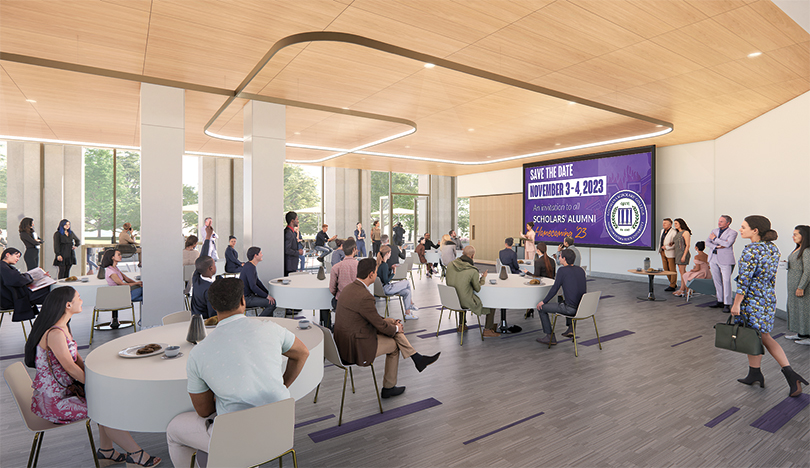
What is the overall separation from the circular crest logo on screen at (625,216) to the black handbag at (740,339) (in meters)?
7.57

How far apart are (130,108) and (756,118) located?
12.0 meters

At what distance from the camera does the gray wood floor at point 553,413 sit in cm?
302

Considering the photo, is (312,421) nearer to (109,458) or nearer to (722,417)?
(109,458)

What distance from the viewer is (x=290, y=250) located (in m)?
7.43

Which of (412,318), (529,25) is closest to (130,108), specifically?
(412,318)

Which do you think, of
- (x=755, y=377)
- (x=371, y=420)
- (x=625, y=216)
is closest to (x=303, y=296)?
(x=371, y=420)

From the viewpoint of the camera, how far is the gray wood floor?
302 centimetres

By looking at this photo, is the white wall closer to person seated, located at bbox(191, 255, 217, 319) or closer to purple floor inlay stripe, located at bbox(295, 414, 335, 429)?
purple floor inlay stripe, located at bbox(295, 414, 335, 429)

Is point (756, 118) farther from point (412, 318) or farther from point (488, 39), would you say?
point (412, 318)

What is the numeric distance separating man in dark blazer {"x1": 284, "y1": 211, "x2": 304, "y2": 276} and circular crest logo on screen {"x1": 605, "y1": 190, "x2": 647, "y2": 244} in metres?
8.73

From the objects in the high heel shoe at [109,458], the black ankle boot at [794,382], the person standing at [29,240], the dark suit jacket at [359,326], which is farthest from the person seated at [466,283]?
the person standing at [29,240]

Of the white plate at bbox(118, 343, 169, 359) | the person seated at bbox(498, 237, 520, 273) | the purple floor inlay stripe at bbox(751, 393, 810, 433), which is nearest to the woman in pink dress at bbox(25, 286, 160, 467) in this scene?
the white plate at bbox(118, 343, 169, 359)

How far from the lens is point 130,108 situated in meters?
7.63

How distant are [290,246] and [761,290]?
645 cm
